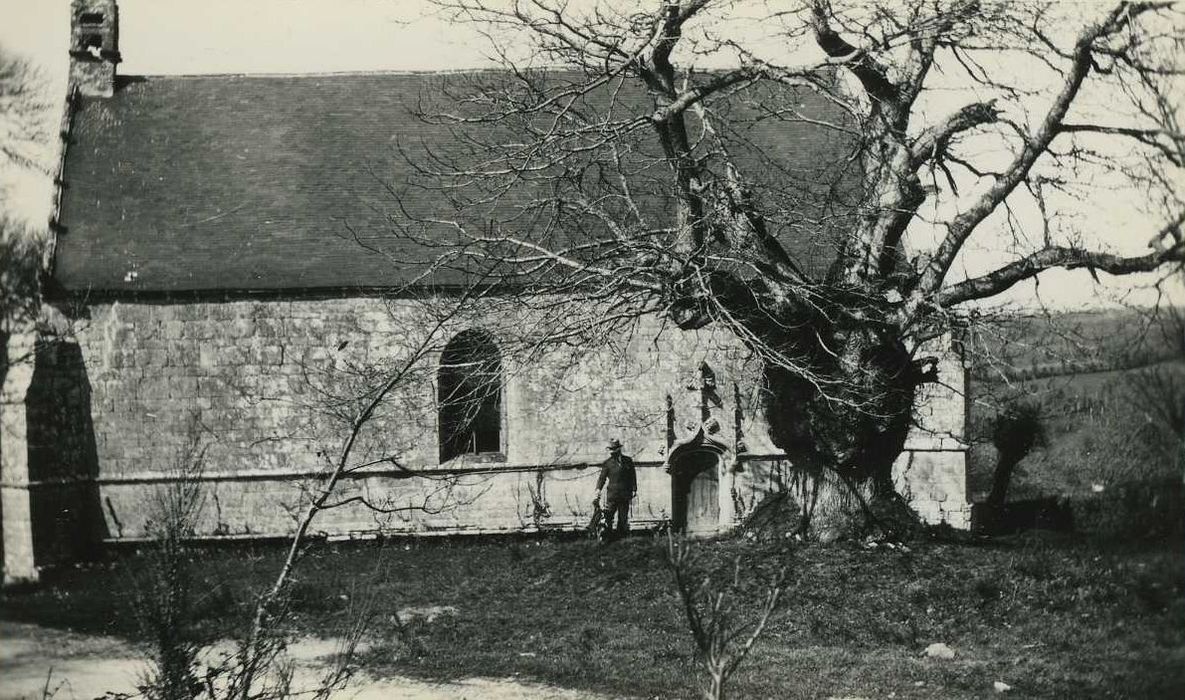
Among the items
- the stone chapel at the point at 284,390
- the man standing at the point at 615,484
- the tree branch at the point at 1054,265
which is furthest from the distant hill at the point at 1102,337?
the man standing at the point at 615,484

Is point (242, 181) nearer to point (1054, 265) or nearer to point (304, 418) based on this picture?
point (304, 418)

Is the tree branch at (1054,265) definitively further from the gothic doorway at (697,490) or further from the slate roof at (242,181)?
the gothic doorway at (697,490)

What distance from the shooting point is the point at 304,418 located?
16.7 metres

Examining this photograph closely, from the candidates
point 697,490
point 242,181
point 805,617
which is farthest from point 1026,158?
point 242,181

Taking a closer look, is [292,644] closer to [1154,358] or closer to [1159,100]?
[1154,358]

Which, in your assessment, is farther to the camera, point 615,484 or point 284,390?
point 284,390

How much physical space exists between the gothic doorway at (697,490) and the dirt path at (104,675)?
8043 millimetres

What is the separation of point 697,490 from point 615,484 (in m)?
2.34

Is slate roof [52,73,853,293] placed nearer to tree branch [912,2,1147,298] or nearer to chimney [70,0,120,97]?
chimney [70,0,120,97]

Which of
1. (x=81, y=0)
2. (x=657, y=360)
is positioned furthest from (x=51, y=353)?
(x=657, y=360)

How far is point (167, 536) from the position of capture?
5.75 meters

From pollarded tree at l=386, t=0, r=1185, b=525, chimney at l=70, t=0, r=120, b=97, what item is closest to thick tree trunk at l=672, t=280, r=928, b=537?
pollarded tree at l=386, t=0, r=1185, b=525

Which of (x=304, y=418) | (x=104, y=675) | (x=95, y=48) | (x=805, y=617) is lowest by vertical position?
(x=104, y=675)

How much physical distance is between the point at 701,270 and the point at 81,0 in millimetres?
14627
